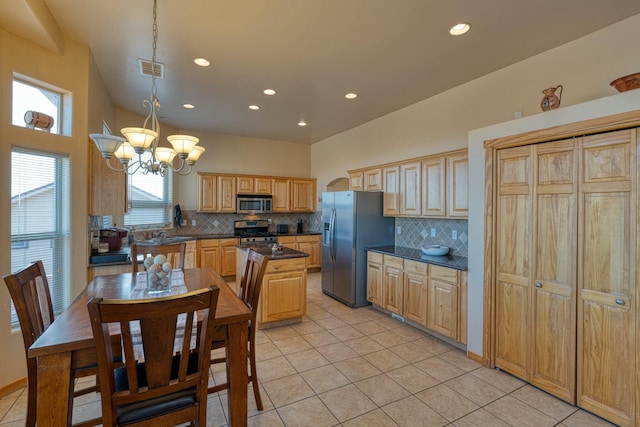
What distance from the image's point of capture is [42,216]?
8.70 ft

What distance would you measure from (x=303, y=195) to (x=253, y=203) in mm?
1206

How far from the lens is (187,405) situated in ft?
4.79

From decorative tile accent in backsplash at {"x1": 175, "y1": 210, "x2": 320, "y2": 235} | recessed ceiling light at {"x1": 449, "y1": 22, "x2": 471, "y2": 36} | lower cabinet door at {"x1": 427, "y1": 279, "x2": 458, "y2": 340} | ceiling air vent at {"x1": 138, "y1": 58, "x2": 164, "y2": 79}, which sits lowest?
lower cabinet door at {"x1": 427, "y1": 279, "x2": 458, "y2": 340}

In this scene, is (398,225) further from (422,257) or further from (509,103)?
(509,103)

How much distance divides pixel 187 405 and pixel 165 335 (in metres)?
0.42

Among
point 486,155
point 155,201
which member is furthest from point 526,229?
point 155,201

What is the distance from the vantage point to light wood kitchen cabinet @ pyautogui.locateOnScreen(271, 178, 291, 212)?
21.7 ft

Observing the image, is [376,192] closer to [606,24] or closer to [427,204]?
[427,204]

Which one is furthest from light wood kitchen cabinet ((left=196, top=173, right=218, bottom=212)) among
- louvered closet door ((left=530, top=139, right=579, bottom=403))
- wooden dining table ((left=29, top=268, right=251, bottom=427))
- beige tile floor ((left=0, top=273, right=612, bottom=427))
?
louvered closet door ((left=530, top=139, right=579, bottom=403))

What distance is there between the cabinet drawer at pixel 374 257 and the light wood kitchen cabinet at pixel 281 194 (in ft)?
9.35

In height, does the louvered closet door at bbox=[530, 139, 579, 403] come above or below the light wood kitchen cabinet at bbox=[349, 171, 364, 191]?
below

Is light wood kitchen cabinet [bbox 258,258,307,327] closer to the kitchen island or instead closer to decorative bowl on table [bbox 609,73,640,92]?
the kitchen island

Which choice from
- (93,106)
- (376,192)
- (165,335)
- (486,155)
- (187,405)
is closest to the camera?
(165,335)

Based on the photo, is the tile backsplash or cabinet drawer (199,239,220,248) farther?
cabinet drawer (199,239,220,248)
